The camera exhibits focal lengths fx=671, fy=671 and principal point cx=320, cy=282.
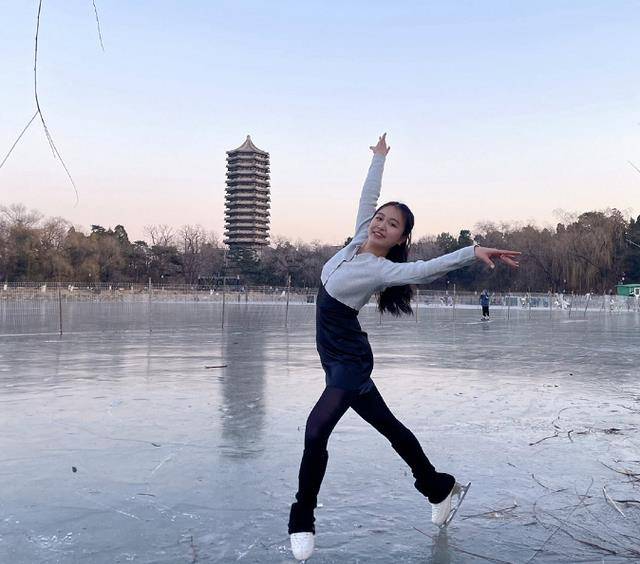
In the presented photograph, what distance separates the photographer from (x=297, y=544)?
2.65 m

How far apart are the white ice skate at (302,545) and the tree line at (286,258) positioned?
57946mm

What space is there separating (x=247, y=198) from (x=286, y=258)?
79.4 feet

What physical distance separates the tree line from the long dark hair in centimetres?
5729

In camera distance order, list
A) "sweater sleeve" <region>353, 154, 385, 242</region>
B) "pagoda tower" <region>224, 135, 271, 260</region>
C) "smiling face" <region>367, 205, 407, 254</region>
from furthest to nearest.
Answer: "pagoda tower" <region>224, 135, 271, 260</region> → "sweater sleeve" <region>353, 154, 385, 242</region> → "smiling face" <region>367, 205, 407, 254</region>

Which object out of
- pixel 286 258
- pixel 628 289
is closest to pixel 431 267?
pixel 628 289

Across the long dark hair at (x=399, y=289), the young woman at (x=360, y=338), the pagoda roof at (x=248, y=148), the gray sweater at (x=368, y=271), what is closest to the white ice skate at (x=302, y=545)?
the young woman at (x=360, y=338)

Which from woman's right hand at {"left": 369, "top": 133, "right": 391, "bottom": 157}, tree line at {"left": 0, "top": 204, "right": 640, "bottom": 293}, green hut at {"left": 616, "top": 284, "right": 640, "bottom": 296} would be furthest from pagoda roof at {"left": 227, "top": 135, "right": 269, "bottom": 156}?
woman's right hand at {"left": 369, "top": 133, "right": 391, "bottom": 157}

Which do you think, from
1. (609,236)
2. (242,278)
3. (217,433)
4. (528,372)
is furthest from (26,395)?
(242,278)

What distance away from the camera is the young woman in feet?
8.83

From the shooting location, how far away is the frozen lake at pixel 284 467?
2852 millimetres

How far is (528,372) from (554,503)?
5.97 metres

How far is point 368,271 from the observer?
2.84m

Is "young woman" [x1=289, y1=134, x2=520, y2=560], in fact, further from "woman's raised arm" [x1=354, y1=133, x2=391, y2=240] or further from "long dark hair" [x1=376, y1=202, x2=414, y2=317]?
"woman's raised arm" [x1=354, y1=133, x2=391, y2=240]

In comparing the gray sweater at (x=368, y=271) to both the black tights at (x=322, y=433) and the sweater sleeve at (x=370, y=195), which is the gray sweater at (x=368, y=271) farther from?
the black tights at (x=322, y=433)
